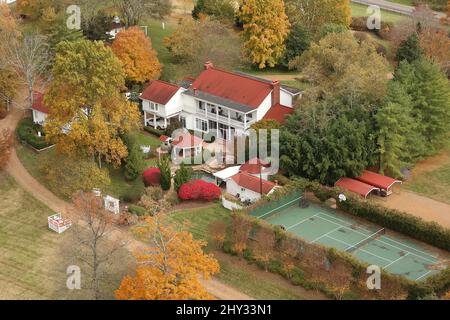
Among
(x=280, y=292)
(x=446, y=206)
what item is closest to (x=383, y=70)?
(x=446, y=206)

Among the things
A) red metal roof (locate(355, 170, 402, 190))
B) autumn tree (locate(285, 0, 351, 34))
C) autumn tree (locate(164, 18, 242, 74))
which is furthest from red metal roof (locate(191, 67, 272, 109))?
autumn tree (locate(285, 0, 351, 34))

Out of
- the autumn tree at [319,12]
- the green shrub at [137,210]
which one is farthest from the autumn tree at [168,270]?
the autumn tree at [319,12]

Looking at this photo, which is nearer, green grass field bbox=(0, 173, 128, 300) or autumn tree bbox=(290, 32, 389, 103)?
green grass field bbox=(0, 173, 128, 300)

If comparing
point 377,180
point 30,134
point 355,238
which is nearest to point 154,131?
point 30,134

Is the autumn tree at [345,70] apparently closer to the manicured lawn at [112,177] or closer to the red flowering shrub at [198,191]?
the red flowering shrub at [198,191]

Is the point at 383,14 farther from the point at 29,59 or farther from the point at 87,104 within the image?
the point at 87,104

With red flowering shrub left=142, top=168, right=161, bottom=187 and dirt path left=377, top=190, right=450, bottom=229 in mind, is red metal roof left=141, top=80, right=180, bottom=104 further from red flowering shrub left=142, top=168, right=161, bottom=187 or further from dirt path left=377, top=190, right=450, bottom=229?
dirt path left=377, top=190, right=450, bottom=229
